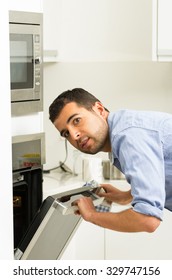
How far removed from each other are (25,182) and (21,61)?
43cm

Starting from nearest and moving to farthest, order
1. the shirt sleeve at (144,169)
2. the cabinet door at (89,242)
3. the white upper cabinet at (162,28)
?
the shirt sleeve at (144,169), the white upper cabinet at (162,28), the cabinet door at (89,242)

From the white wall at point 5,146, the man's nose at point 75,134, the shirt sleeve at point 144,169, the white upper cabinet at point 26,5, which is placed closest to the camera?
the white wall at point 5,146

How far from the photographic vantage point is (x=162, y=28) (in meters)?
2.75

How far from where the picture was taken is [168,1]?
274 centimetres

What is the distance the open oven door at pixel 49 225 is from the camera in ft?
5.46

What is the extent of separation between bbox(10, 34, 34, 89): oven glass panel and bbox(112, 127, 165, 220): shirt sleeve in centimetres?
52

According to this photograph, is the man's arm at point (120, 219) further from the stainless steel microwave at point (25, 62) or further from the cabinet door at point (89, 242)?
the cabinet door at point (89, 242)

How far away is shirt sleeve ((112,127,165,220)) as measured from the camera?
1.59m

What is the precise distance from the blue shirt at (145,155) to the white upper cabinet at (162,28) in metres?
1.09

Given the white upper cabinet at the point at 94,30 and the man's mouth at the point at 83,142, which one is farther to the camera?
the white upper cabinet at the point at 94,30

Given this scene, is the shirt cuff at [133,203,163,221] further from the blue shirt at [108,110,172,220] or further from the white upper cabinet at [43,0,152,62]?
the white upper cabinet at [43,0,152,62]

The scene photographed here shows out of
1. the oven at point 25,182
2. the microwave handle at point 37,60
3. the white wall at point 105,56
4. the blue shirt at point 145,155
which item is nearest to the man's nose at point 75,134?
the blue shirt at point 145,155

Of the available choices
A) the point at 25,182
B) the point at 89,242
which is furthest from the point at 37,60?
the point at 89,242

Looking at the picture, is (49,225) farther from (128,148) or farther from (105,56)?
(105,56)
